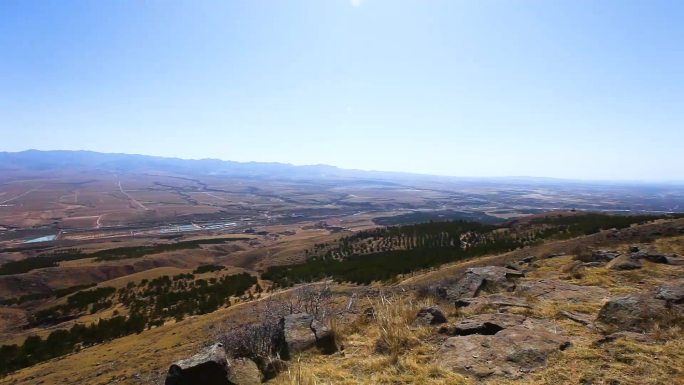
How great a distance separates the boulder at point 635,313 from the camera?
6.31 meters

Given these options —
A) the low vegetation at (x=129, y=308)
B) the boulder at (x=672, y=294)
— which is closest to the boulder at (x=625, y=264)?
the boulder at (x=672, y=294)

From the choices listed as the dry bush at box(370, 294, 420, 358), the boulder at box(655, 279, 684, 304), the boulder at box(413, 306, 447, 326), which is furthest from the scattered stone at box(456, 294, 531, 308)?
the boulder at box(655, 279, 684, 304)

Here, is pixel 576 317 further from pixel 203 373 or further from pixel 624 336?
pixel 203 373

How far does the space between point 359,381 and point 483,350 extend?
2097 millimetres

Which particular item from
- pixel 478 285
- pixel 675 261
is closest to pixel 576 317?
pixel 478 285

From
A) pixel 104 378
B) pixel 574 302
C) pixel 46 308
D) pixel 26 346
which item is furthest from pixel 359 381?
pixel 46 308

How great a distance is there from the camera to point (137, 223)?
126 m

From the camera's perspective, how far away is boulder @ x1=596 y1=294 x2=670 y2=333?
6.31 metres

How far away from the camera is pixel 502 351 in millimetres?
5789

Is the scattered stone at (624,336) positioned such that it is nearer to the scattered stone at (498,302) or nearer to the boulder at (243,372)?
the scattered stone at (498,302)

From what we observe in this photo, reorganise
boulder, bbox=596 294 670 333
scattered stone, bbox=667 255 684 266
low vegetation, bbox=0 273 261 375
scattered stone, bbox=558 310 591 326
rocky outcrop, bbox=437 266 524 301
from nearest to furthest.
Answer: boulder, bbox=596 294 670 333 < scattered stone, bbox=558 310 591 326 < rocky outcrop, bbox=437 266 524 301 < scattered stone, bbox=667 255 684 266 < low vegetation, bbox=0 273 261 375

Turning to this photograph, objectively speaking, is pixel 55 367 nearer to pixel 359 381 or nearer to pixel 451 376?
pixel 359 381

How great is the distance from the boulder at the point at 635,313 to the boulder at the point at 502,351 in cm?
126

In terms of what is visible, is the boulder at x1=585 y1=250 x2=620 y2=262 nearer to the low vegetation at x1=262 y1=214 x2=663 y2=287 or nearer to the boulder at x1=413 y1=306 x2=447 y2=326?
the boulder at x1=413 y1=306 x2=447 y2=326
